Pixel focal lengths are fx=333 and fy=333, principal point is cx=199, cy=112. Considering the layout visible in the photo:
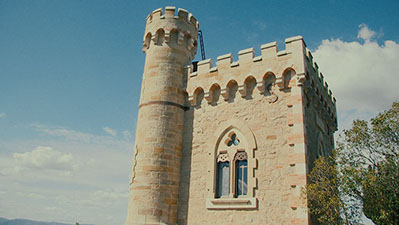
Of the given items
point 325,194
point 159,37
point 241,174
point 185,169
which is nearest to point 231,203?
point 241,174

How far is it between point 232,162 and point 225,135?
1158mm

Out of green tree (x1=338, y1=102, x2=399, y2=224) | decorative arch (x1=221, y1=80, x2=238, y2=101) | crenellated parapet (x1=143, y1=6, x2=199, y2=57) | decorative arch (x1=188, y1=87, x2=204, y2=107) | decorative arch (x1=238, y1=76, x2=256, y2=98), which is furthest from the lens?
crenellated parapet (x1=143, y1=6, x2=199, y2=57)

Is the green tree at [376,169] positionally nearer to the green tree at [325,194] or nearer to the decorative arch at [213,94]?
the green tree at [325,194]

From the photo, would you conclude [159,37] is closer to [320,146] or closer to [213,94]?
[213,94]

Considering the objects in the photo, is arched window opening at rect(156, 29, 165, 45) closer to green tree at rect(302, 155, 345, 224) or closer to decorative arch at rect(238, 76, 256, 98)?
decorative arch at rect(238, 76, 256, 98)

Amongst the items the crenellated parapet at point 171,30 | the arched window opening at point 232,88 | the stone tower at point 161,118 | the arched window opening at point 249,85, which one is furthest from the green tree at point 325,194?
the crenellated parapet at point 171,30

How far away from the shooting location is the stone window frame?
38.8 feet

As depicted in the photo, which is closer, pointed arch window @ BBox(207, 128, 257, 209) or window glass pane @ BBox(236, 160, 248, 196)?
pointed arch window @ BBox(207, 128, 257, 209)

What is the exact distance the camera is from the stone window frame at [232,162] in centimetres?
1183

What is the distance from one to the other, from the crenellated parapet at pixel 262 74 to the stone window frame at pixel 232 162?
4.67ft

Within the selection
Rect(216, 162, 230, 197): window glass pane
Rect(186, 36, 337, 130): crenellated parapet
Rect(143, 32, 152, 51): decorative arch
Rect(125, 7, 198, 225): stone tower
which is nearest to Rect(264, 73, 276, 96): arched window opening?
Rect(186, 36, 337, 130): crenellated parapet

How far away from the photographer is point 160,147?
13.6 m

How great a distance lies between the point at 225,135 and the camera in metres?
13.3

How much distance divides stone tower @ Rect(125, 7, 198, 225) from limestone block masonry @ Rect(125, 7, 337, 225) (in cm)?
4
